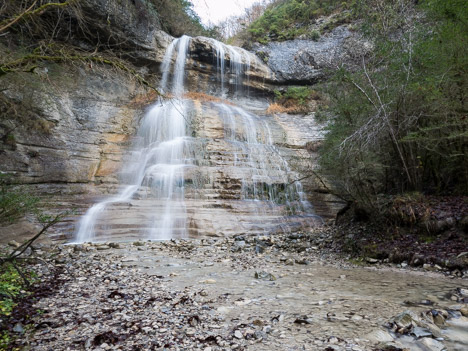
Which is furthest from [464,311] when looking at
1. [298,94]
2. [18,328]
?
[298,94]

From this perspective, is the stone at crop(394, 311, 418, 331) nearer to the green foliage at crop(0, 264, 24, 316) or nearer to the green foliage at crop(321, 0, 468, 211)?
the green foliage at crop(321, 0, 468, 211)

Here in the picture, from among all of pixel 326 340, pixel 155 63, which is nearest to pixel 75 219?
pixel 326 340

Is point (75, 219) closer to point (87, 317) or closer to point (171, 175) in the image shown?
point (171, 175)

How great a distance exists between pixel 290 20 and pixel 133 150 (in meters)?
16.8

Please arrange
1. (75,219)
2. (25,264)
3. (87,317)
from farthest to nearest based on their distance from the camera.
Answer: (75,219) < (25,264) < (87,317)

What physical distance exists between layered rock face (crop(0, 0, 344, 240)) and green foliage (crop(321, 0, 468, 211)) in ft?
6.36

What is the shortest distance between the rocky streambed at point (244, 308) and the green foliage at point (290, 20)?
1902 cm

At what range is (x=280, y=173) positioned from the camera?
38.1ft

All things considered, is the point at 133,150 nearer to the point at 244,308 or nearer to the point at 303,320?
the point at 244,308

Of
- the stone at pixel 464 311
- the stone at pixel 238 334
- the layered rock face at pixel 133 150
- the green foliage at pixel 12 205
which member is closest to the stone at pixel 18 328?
the stone at pixel 238 334

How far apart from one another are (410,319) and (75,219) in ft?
27.1

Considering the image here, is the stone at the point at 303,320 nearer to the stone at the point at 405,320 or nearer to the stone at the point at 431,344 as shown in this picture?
the stone at the point at 405,320

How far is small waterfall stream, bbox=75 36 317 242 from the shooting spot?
28.0 ft

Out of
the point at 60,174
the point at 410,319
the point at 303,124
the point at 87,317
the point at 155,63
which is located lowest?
the point at 87,317
